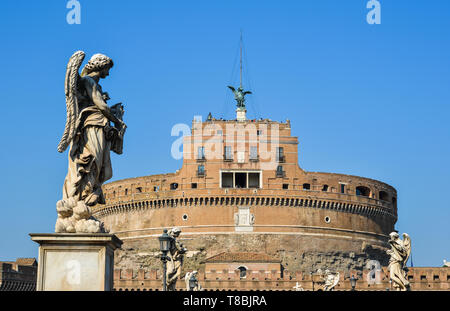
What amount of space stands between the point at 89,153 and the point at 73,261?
1027 mm

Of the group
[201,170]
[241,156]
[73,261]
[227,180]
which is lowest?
[73,261]

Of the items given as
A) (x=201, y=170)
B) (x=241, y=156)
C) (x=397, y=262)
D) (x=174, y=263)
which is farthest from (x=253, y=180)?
(x=397, y=262)

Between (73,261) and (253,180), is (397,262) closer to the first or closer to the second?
(73,261)

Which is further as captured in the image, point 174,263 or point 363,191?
point 363,191

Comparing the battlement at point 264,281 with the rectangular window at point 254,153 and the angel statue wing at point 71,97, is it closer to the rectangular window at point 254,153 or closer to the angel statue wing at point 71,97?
the rectangular window at point 254,153

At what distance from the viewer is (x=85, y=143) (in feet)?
24.5

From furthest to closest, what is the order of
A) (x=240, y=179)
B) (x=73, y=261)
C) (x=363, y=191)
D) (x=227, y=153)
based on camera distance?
(x=363, y=191), (x=240, y=179), (x=227, y=153), (x=73, y=261)

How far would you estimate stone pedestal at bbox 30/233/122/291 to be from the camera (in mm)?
6922

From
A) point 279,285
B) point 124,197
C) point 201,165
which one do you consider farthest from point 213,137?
point 279,285

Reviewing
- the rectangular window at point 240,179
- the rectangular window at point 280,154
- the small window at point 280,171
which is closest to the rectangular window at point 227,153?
the rectangular window at point 240,179

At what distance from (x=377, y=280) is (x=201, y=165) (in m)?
19.4

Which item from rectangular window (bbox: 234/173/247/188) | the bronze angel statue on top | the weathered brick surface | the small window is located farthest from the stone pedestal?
rectangular window (bbox: 234/173/247/188)

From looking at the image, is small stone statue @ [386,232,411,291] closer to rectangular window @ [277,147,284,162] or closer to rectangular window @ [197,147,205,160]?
rectangular window @ [277,147,284,162]
